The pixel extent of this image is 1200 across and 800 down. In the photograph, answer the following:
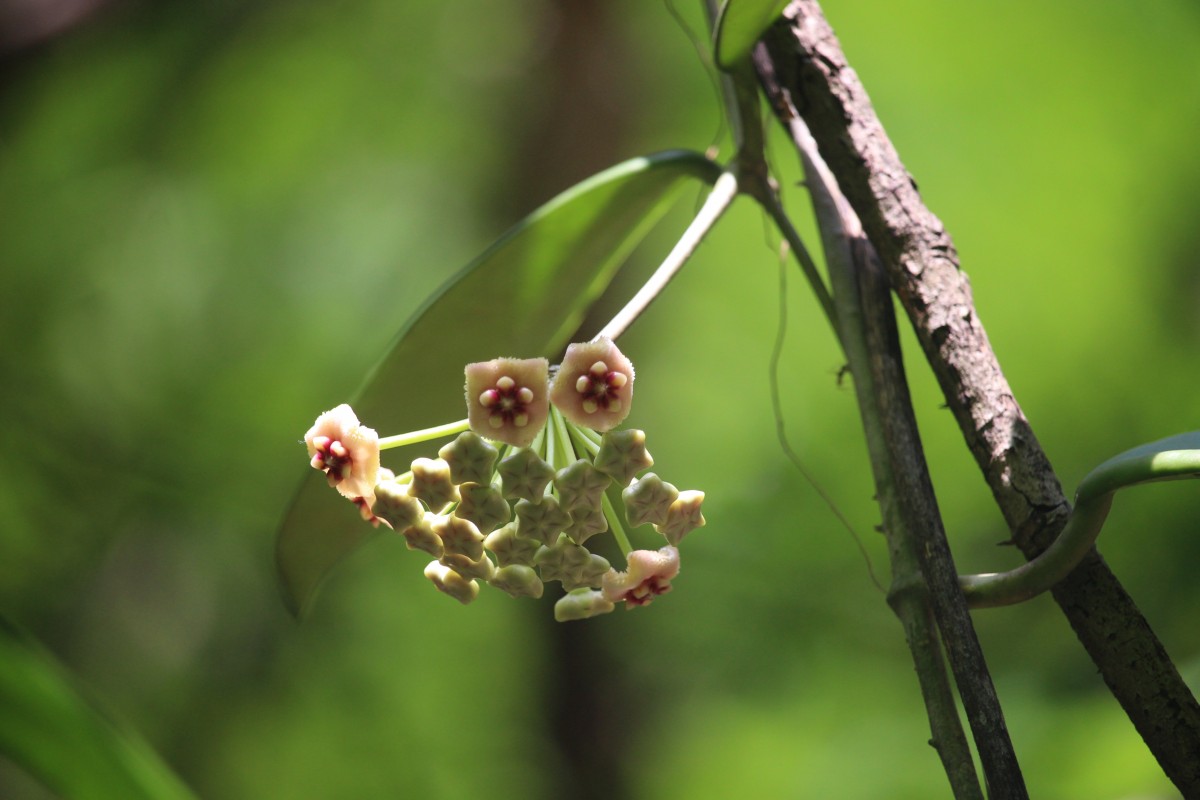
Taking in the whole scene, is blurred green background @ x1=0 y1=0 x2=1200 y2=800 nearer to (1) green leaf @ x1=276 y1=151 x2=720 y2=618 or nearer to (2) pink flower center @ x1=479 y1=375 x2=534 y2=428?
(1) green leaf @ x1=276 y1=151 x2=720 y2=618

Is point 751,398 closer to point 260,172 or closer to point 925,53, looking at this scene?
point 925,53

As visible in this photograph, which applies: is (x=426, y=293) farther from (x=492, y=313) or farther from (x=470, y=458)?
(x=470, y=458)

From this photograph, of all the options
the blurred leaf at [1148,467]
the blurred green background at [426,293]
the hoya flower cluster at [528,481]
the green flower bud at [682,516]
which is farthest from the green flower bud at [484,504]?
the blurred green background at [426,293]

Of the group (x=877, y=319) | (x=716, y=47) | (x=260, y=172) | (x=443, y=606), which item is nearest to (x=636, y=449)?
(x=877, y=319)

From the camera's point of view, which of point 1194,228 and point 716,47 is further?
point 1194,228

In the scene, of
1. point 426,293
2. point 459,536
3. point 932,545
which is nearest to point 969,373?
point 932,545

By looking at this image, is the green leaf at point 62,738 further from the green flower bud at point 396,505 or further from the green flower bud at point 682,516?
the green flower bud at point 682,516
